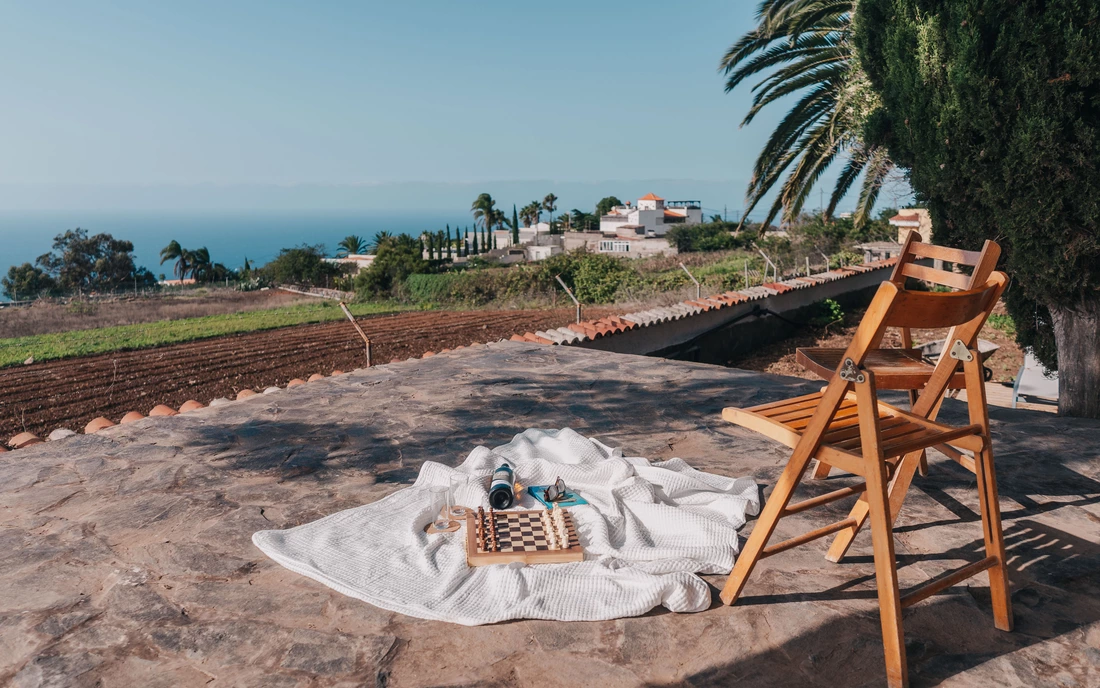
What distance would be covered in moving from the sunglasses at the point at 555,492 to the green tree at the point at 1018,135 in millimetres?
3210

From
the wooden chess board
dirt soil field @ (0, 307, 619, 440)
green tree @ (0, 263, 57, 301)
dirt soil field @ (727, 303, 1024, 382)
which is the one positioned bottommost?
green tree @ (0, 263, 57, 301)

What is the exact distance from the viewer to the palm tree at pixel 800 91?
32.3 ft

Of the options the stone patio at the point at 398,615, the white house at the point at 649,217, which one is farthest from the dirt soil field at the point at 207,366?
the white house at the point at 649,217

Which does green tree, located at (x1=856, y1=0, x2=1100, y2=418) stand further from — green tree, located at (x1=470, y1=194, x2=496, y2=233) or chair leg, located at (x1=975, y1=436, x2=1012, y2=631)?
green tree, located at (x1=470, y1=194, x2=496, y2=233)

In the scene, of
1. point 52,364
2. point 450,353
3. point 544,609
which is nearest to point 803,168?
point 450,353

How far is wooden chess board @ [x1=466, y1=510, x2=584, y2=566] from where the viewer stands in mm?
2604

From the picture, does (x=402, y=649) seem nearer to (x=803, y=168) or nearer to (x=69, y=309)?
(x=803, y=168)

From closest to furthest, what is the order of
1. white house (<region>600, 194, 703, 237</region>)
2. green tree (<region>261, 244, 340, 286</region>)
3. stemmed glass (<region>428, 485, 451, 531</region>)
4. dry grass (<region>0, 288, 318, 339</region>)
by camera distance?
stemmed glass (<region>428, 485, 451, 531</region>)
dry grass (<region>0, 288, 318, 339</region>)
green tree (<region>261, 244, 340, 286</region>)
white house (<region>600, 194, 703, 237</region>)

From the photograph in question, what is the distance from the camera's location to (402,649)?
212 cm

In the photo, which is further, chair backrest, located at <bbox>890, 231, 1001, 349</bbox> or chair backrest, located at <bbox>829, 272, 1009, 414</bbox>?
chair backrest, located at <bbox>890, 231, 1001, 349</bbox>

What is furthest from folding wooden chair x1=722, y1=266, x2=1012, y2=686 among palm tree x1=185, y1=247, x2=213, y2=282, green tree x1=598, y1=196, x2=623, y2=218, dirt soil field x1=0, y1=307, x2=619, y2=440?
green tree x1=598, y1=196, x2=623, y2=218

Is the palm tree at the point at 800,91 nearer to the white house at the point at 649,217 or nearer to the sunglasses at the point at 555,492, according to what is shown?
the sunglasses at the point at 555,492

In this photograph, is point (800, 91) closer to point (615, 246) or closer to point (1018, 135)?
point (1018, 135)

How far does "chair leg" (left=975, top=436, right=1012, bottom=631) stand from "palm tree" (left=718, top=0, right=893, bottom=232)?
8.19 m
